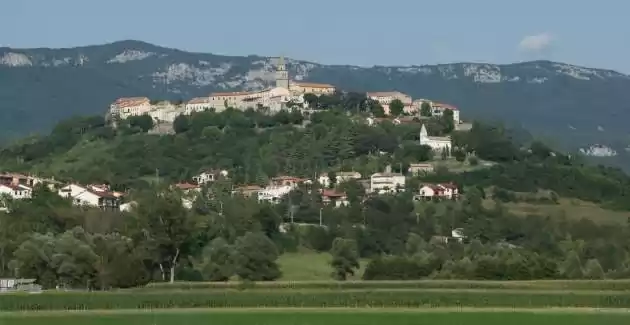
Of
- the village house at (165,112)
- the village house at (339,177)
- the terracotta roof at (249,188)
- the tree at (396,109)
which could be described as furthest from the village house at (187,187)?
the tree at (396,109)

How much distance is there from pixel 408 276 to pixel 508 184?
6159cm

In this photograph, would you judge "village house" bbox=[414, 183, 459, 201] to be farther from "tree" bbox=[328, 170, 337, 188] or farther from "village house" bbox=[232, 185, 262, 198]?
"village house" bbox=[232, 185, 262, 198]

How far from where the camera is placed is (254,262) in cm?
6444

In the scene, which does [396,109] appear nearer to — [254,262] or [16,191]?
[16,191]

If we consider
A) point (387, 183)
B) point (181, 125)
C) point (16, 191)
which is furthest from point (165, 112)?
point (16, 191)

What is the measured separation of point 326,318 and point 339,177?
99.0 m

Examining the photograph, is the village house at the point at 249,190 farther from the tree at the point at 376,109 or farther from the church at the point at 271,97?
the tree at the point at 376,109

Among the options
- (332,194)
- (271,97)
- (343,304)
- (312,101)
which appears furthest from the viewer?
(271,97)

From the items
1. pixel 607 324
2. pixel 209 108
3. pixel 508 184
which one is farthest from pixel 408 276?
pixel 209 108

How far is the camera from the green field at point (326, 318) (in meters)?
33.5

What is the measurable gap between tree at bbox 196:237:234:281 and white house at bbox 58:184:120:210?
150 ft

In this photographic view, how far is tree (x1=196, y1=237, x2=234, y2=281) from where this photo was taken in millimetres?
64188

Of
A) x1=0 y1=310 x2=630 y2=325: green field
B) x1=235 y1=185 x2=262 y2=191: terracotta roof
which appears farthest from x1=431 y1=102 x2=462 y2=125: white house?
x1=0 y1=310 x2=630 y2=325: green field

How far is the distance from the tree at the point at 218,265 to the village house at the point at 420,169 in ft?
221
